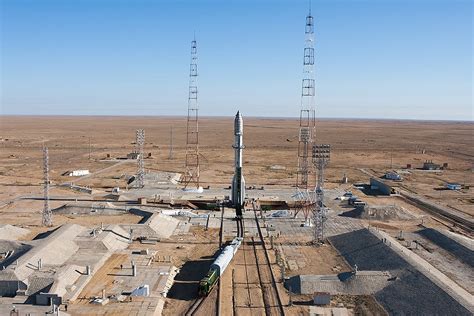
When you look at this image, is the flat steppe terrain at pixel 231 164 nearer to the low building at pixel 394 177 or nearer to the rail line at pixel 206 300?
the low building at pixel 394 177

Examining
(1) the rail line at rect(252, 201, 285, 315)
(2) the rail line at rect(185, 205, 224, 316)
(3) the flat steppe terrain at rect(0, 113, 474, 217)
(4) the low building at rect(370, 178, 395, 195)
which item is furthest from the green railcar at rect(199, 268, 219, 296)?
(4) the low building at rect(370, 178, 395, 195)

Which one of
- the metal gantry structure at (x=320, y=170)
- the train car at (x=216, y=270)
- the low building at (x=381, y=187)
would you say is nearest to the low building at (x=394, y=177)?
the low building at (x=381, y=187)

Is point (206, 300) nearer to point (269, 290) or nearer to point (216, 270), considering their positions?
point (216, 270)

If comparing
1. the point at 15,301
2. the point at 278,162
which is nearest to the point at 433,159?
the point at 278,162

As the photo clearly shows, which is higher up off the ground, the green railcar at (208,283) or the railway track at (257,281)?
the green railcar at (208,283)

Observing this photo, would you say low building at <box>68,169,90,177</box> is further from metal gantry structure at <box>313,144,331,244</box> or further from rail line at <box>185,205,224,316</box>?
rail line at <box>185,205,224,316</box>

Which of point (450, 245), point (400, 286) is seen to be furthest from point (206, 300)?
point (450, 245)

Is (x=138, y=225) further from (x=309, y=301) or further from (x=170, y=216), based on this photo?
(x=309, y=301)
